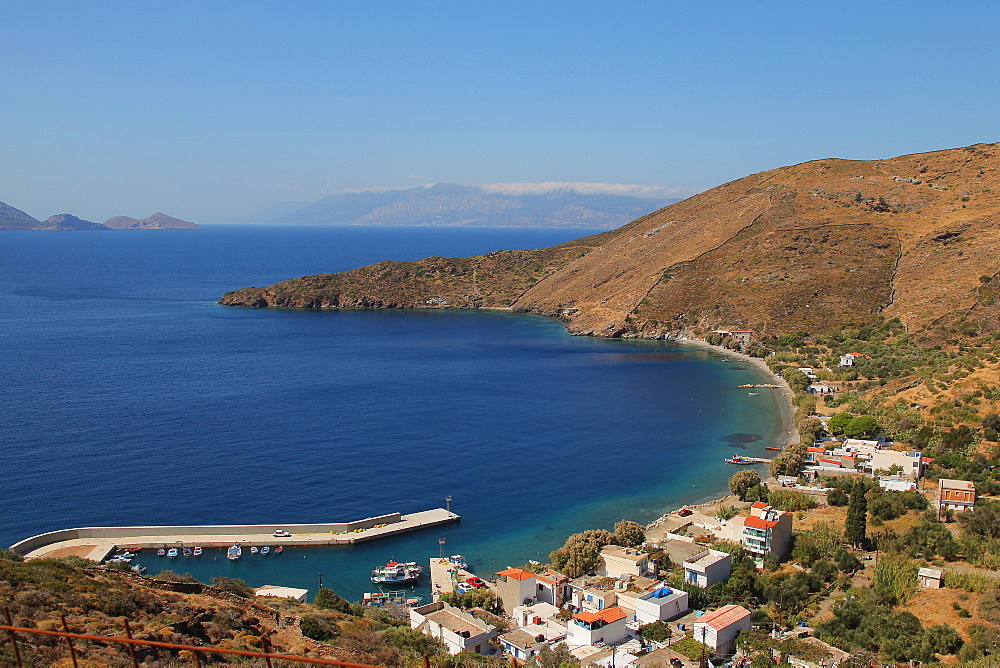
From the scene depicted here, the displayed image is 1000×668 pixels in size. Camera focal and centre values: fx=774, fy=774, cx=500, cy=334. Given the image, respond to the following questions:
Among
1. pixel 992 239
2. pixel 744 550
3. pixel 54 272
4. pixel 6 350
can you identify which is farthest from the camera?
pixel 54 272

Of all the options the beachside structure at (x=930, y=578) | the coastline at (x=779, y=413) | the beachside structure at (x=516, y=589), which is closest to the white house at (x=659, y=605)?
the beachside structure at (x=516, y=589)

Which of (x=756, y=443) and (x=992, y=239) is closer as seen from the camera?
(x=756, y=443)

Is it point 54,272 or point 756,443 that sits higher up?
point 54,272

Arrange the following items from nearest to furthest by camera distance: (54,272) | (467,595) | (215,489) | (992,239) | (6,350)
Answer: (467,595), (215,489), (6,350), (992,239), (54,272)

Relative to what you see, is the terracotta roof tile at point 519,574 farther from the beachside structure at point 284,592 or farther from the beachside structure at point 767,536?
the beachside structure at point 767,536

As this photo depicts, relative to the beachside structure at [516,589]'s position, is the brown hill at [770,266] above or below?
above

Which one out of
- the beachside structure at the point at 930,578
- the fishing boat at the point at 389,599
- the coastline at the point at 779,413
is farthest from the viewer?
the coastline at the point at 779,413

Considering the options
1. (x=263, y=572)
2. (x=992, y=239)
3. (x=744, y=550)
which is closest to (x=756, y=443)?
(x=744, y=550)

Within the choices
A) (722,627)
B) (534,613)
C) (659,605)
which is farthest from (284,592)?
(722,627)

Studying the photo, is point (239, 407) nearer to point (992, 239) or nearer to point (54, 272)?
point (992, 239)
